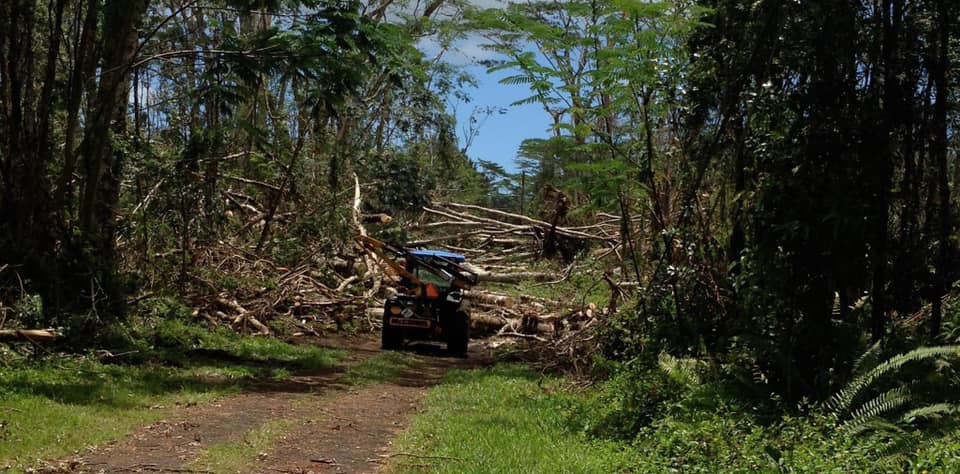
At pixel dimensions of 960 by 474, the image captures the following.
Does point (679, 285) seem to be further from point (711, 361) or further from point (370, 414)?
point (370, 414)

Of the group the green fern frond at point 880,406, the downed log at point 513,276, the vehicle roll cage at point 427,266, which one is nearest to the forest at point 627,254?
the green fern frond at point 880,406

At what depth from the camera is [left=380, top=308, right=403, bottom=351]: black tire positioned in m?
18.6

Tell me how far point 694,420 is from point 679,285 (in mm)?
3701

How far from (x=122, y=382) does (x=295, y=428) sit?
3.30m

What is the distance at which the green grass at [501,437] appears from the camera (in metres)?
7.41

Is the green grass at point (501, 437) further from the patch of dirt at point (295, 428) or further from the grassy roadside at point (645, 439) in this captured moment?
the patch of dirt at point (295, 428)

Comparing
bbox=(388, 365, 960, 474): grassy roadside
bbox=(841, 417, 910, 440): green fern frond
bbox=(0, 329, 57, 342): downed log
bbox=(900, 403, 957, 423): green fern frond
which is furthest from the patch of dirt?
bbox=(900, 403, 957, 423): green fern frond

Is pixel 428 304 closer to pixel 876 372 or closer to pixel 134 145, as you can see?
pixel 134 145

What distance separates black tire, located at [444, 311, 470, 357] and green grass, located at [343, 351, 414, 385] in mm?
971

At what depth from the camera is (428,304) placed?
60.5 ft

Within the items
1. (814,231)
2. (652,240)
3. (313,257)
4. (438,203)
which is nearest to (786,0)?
(814,231)

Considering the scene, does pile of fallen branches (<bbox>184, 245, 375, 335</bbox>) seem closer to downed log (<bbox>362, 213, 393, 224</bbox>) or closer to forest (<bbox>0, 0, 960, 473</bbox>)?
forest (<bbox>0, 0, 960, 473</bbox>)

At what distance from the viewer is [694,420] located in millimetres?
8414

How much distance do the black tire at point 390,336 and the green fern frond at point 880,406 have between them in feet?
39.6
